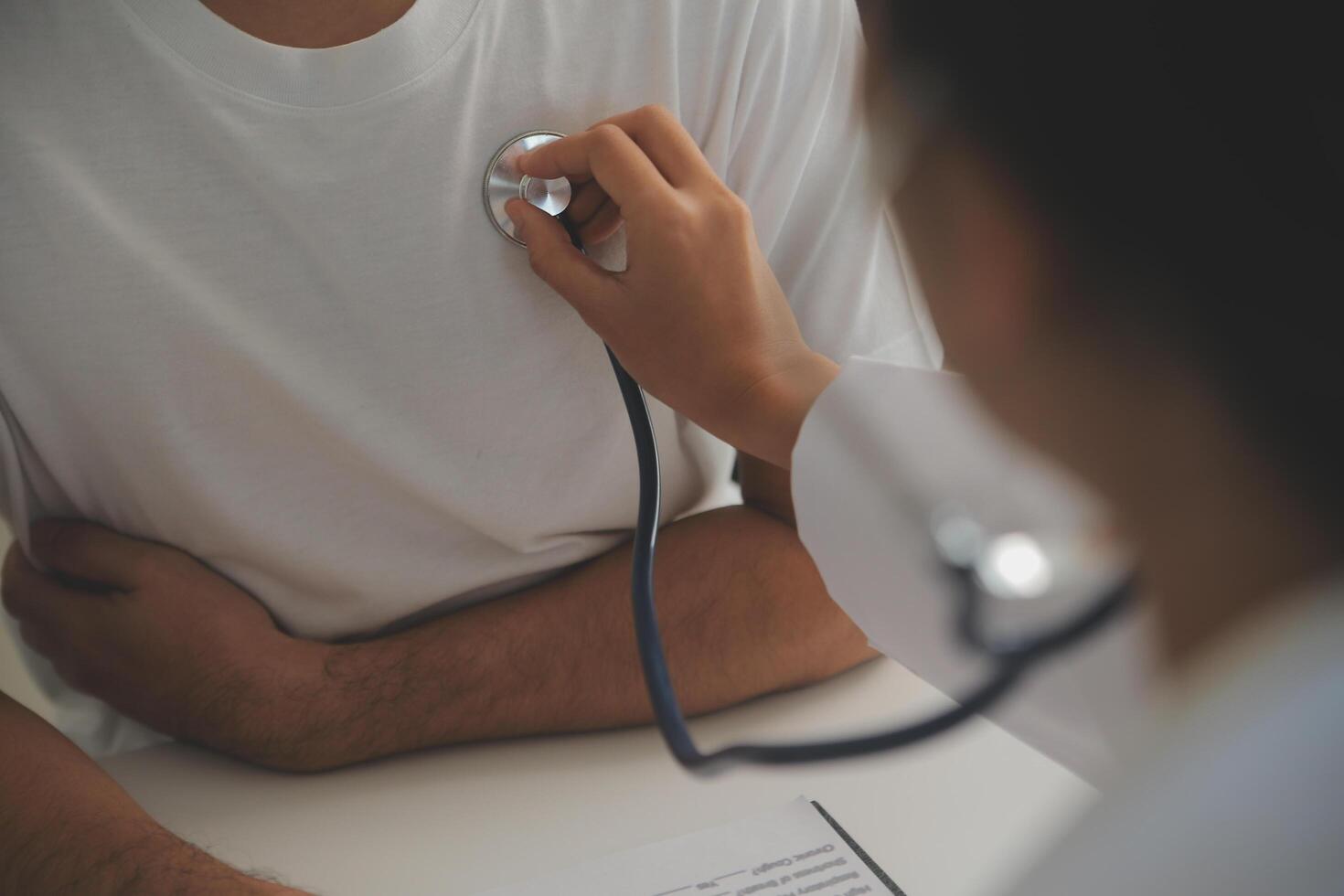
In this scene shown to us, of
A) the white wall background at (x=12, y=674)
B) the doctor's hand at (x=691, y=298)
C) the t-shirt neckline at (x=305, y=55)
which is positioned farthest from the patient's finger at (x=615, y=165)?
the white wall background at (x=12, y=674)

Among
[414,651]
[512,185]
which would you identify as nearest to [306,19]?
[512,185]

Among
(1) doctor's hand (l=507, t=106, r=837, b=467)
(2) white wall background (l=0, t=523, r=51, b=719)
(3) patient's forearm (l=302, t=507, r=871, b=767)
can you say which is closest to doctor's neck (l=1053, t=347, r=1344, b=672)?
(1) doctor's hand (l=507, t=106, r=837, b=467)

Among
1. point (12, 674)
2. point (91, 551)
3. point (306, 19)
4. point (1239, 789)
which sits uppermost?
point (306, 19)

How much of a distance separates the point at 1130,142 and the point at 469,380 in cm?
54

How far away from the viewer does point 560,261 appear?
0.66 m

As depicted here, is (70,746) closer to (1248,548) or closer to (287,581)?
(287,581)

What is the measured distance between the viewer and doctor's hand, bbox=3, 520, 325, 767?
711 mm

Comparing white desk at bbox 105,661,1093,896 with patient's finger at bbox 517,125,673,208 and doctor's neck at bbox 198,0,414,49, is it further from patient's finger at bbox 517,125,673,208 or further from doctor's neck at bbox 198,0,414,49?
doctor's neck at bbox 198,0,414,49

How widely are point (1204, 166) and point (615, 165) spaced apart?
387 millimetres

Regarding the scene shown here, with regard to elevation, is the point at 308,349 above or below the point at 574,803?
above

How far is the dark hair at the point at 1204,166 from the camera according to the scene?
0.28m

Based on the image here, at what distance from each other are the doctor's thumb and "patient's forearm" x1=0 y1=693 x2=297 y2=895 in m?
0.37

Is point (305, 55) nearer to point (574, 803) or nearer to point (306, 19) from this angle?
point (306, 19)

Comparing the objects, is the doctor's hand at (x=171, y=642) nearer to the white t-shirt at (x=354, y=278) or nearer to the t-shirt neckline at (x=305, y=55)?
the white t-shirt at (x=354, y=278)
